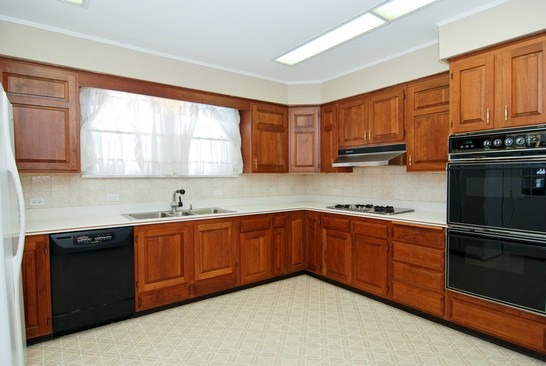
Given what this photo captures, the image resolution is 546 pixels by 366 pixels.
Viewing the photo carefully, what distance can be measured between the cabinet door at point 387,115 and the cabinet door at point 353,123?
0.09 m

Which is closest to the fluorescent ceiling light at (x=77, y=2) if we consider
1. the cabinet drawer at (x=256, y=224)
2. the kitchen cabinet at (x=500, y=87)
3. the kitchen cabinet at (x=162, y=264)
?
the kitchen cabinet at (x=162, y=264)

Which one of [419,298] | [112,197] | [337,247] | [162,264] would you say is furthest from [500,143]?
[112,197]

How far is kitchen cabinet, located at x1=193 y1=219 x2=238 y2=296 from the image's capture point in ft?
10.9

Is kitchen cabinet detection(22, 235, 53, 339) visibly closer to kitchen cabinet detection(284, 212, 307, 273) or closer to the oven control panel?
kitchen cabinet detection(284, 212, 307, 273)

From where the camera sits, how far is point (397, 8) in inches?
95.2

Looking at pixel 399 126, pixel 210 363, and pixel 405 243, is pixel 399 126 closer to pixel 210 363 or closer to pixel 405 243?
pixel 405 243

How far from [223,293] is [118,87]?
245 cm

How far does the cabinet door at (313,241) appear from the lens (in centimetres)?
398

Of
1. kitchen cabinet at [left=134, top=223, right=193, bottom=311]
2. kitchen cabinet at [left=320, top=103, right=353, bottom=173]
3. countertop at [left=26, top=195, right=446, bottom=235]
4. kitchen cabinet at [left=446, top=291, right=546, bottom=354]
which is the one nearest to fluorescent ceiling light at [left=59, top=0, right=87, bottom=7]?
countertop at [left=26, top=195, right=446, bottom=235]

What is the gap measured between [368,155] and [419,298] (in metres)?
1.63

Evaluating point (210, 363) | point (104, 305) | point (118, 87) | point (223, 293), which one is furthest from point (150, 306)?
→ point (118, 87)

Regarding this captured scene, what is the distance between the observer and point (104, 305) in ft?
9.18

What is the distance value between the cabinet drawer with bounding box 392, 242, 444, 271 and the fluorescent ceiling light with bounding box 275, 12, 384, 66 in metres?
2.04

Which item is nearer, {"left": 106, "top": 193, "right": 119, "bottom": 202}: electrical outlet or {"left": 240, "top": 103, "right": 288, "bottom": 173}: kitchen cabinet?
{"left": 106, "top": 193, "right": 119, "bottom": 202}: electrical outlet
